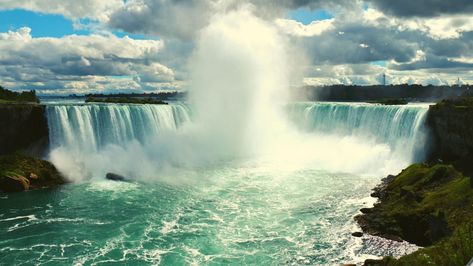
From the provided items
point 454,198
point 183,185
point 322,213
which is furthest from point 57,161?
point 454,198

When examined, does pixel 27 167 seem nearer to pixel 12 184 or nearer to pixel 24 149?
pixel 12 184

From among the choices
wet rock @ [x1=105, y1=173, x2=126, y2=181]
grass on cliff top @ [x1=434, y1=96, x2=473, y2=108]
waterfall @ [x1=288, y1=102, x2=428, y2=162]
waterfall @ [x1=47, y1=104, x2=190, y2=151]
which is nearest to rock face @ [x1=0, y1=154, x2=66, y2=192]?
wet rock @ [x1=105, y1=173, x2=126, y2=181]

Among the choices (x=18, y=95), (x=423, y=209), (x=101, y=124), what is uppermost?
(x=18, y=95)

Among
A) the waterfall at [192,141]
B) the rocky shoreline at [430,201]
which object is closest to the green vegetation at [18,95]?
the waterfall at [192,141]

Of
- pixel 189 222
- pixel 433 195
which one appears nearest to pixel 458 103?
pixel 433 195

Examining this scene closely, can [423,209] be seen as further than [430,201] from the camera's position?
No

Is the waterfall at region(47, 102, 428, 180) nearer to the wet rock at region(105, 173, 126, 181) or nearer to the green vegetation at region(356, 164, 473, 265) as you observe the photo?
the wet rock at region(105, 173, 126, 181)
